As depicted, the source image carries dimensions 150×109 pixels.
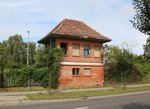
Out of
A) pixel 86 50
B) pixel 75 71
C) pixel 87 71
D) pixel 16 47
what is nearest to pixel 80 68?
pixel 75 71

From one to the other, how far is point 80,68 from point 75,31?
4.53m

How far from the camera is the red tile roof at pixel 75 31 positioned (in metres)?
35.8

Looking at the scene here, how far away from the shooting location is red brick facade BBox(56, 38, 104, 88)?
116ft

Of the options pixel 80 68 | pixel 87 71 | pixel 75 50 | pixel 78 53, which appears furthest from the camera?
pixel 87 71

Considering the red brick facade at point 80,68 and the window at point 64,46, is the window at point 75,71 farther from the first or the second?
the window at point 64,46

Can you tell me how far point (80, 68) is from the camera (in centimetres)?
3691

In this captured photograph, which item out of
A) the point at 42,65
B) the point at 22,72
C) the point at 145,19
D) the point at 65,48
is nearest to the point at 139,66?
the point at 65,48

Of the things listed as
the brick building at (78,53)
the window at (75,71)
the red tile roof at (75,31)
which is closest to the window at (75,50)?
the brick building at (78,53)

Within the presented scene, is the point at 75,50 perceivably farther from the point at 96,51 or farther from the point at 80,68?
the point at 96,51

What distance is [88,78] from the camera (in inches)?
1480

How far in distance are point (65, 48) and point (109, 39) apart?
607 centimetres

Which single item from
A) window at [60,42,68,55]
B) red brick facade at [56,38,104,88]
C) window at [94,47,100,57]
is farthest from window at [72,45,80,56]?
window at [94,47,100,57]

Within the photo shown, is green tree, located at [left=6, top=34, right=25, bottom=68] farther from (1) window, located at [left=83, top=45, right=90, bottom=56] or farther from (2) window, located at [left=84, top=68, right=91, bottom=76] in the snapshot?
(2) window, located at [left=84, top=68, right=91, bottom=76]

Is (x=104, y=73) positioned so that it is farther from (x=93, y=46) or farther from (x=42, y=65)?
(x=42, y=65)
